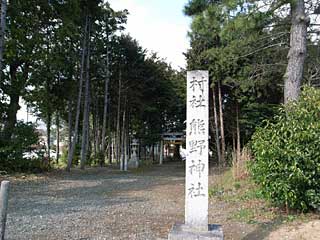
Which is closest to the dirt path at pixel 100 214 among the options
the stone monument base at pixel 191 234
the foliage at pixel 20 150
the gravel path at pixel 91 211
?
the gravel path at pixel 91 211

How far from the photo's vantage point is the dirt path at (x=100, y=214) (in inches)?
195

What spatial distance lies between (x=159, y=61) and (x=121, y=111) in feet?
15.4

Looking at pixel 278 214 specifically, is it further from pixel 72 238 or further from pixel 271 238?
pixel 72 238

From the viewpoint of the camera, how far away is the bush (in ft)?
17.8

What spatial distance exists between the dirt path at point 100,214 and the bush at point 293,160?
691mm

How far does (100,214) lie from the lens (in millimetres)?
6270

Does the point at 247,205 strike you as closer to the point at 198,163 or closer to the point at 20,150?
the point at 198,163

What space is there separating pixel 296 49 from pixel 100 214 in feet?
19.9

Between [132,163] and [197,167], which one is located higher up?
[197,167]

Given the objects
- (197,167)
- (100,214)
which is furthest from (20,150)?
(197,167)

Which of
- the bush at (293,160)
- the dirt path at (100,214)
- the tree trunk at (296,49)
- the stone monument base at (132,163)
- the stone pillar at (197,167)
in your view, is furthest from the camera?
the stone monument base at (132,163)

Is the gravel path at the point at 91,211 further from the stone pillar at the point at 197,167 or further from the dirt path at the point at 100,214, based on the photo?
the stone pillar at the point at 197,167

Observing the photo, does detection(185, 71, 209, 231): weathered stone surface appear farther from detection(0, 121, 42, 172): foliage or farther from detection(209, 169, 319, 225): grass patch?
detection(0, 121, 42, 172): foliage

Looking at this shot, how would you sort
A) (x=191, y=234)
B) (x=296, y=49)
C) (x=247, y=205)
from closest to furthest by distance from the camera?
(x=191, y=234) → (x=247, y=205) → (x=296, y=49)
